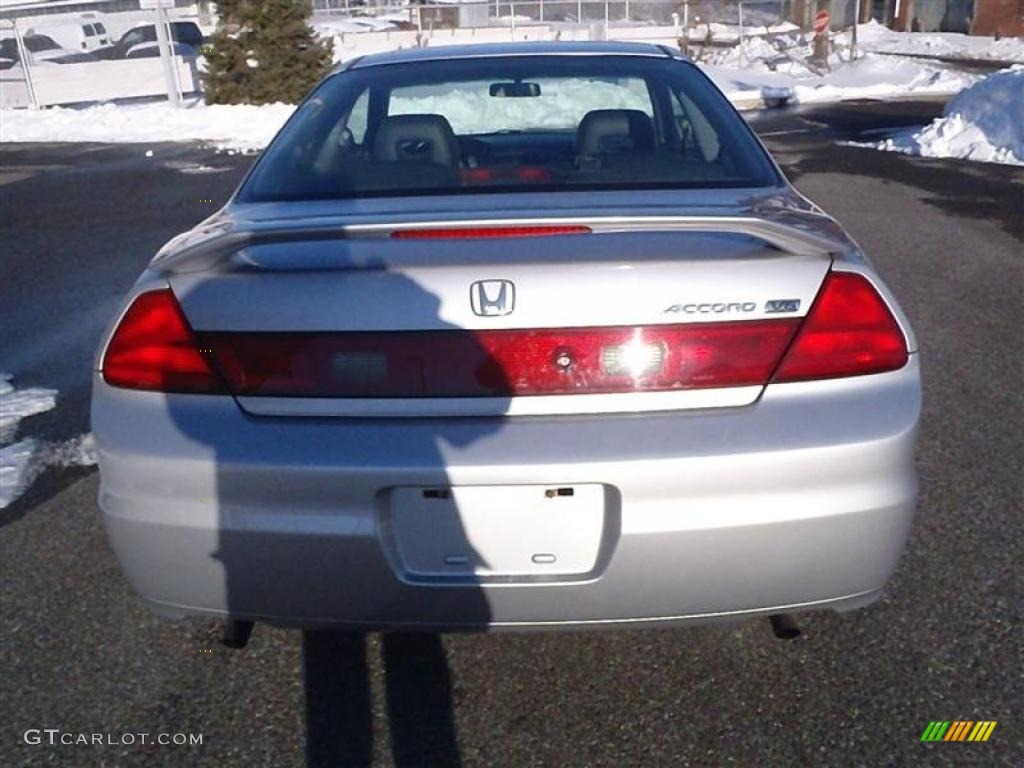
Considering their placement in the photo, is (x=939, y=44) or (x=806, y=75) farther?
(x=939, y=44)

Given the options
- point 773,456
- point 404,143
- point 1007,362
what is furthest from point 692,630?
point 1007,362

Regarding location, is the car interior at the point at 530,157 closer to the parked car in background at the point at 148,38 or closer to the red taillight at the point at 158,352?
the red taillight at the point at 158,352

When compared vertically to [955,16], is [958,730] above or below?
above

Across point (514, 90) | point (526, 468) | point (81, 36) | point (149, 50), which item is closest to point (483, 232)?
point (526, 468)

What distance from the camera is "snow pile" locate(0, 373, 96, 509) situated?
384 centimetres

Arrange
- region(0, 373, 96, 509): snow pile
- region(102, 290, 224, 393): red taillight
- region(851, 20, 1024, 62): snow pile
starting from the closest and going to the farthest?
region(102, 290, 224, 393): red taillight, region(0, 373, 96, 509): snow pile, region(851, 20, 1024, 62): snow pile

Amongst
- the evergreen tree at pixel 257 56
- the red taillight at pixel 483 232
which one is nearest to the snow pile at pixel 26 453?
the red taillight at pixel 483 232

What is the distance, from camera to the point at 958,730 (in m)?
2.38

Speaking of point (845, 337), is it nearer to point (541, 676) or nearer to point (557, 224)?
point (557, 224)

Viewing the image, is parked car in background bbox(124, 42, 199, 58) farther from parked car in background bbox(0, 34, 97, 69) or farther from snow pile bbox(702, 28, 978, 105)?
snow pile bbox(702, 28, 978, 105)

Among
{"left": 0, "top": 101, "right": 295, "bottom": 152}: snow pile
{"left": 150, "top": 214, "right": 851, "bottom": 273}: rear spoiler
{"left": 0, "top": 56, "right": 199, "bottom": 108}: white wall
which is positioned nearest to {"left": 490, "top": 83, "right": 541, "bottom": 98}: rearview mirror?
{"left": 150, "top": 214, "right": 851, "bottom": 273}: rear spoiler

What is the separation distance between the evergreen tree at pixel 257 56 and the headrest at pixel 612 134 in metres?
17.2

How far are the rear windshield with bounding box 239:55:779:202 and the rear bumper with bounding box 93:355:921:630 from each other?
32.3 inches

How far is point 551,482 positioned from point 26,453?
2891 mm
